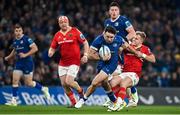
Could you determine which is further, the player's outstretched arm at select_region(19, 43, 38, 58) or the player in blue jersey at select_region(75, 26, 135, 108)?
the player's outstretched arm at select_region(19, 43, 38, 58)

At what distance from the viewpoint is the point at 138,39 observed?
1909 centimetres

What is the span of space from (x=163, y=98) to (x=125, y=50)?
724 cm

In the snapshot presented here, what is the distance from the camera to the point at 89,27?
29.1m

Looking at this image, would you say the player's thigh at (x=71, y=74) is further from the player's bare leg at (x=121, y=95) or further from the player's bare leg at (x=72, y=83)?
the player's bare leg at (x=121, y=95)

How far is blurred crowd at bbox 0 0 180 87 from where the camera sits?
26.1m

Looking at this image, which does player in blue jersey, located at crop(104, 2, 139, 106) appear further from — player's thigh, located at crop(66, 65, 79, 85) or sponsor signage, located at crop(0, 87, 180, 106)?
sponsor signage, located at crop(0, 87, 180, 106)

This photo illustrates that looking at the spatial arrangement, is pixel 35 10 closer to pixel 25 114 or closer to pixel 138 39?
pixel 138 39

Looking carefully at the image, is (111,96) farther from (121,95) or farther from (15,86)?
(15,86)

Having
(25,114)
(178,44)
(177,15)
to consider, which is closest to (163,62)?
(178,44)

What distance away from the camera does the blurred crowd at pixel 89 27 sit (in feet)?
85.6

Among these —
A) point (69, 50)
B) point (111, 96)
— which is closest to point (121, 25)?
point (69, 50)

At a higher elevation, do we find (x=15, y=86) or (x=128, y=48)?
(x=128, y=48)

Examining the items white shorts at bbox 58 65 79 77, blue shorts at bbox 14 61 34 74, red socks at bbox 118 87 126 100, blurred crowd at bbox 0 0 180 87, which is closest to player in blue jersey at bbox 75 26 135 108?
red socks at bbox 118 87 126 100

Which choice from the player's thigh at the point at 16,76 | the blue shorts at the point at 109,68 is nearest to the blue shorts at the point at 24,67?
the player's thigh at the point at 16,76
